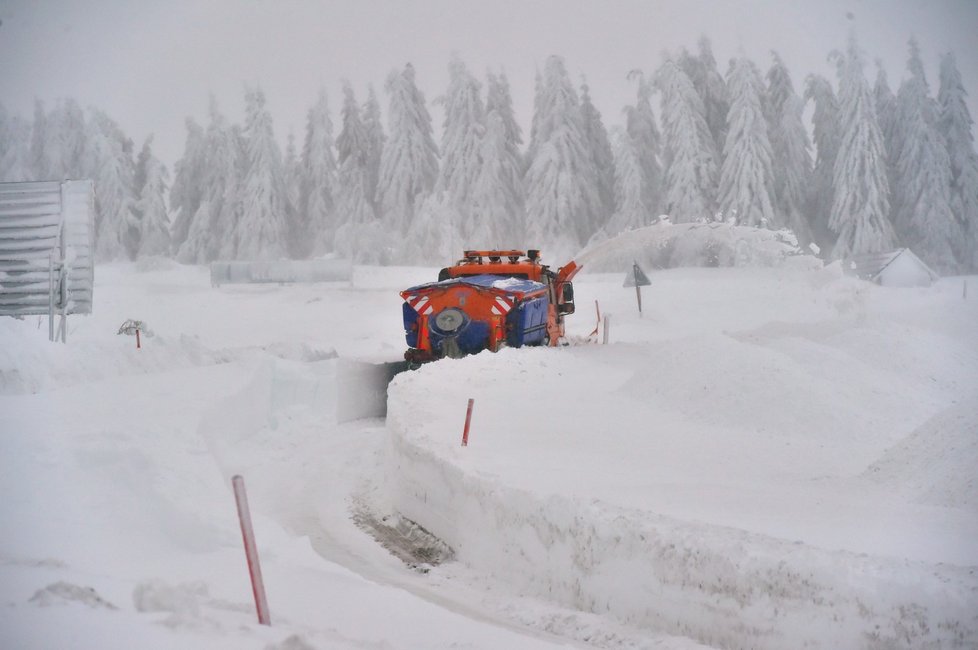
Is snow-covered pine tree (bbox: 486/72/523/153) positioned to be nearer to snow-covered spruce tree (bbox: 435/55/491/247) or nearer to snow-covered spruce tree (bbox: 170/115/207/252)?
snow-covered spruce tree (bbox: 435/55/491/247)

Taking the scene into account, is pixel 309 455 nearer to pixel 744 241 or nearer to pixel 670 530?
pixel 670 530

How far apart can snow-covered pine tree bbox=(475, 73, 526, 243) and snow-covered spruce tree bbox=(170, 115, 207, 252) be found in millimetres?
13988

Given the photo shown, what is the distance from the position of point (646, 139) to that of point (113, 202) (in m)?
29.1

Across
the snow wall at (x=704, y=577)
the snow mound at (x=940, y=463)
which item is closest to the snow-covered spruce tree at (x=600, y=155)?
the snow mound at (x=940, y=463)

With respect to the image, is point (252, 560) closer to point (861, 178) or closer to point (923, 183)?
point (923, 183)

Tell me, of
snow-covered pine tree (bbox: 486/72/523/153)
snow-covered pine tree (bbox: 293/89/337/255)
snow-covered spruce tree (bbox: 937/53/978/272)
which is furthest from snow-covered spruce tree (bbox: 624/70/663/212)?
snow-covered spruce tree (bbox: 937/53/978/272)

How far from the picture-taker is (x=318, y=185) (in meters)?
44.8

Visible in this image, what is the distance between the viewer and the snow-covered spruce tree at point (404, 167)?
44.6 meters

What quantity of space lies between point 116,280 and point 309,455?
58.9 ft

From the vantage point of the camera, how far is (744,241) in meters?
36.8

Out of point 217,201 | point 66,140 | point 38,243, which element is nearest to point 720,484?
point 66,140

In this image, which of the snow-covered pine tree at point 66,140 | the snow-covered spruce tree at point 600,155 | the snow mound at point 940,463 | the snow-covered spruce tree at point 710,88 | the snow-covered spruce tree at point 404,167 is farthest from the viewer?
the snow-covered spruce tree at point 600,155

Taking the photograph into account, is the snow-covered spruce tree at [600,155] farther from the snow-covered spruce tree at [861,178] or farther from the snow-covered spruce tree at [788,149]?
the snow-covered spruce tree at [861,178]

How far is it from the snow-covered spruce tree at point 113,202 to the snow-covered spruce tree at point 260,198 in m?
7.44
